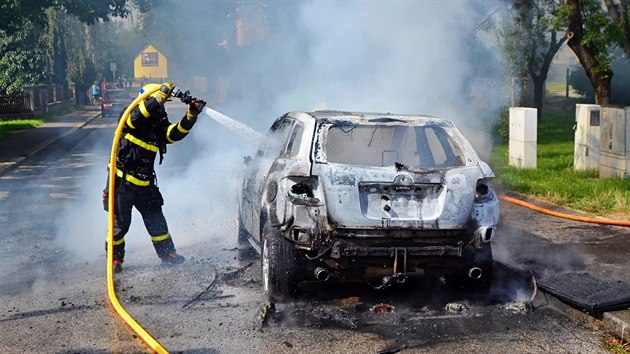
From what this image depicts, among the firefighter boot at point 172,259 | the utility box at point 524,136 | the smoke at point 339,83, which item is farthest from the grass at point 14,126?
the firefighter boot at point 172,259

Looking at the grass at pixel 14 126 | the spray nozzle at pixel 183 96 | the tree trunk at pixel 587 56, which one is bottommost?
the grass at pixel 14 126

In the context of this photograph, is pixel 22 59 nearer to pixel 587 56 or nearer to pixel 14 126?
pixel 14 126

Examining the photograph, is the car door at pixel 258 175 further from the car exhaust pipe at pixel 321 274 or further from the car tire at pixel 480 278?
the car tire at pixel 480 278

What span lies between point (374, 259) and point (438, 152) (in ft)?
3.66

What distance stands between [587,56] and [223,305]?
38.0 ft

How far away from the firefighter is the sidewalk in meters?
8.76

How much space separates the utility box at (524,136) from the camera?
13406mm

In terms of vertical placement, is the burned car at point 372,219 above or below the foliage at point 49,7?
below

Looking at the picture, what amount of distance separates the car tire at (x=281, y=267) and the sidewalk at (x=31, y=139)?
10.7 m

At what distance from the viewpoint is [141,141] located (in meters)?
7.09

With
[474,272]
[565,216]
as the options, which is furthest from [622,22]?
[474,272]

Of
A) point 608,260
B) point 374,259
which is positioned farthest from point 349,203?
point 608,260

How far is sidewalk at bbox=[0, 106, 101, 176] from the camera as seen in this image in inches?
672

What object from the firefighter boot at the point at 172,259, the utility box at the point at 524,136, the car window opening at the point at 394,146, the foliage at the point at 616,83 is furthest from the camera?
the foliage at the point at 616,83
